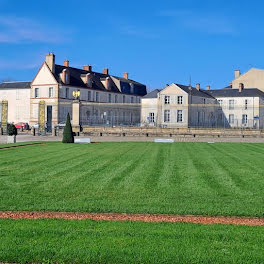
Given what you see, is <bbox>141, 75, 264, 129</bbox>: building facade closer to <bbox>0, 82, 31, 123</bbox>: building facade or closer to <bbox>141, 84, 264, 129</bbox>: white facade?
<bbox>141, 84, 264, 129</bbox>: white facade

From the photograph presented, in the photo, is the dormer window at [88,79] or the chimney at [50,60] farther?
the dormer window at [88,79]

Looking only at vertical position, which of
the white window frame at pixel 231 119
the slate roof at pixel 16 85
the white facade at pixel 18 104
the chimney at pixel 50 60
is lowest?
the white window frame at pixel 231 119

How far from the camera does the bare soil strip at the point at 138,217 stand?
23.2ft

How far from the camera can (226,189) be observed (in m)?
9.71

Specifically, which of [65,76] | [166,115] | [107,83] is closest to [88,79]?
[107,83]

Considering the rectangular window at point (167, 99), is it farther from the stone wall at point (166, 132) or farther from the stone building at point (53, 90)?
the stone wall at point (166, 132)

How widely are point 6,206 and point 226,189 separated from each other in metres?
5.08

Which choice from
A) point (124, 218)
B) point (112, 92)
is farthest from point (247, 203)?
point (112, 92)

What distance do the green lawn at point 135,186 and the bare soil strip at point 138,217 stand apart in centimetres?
24

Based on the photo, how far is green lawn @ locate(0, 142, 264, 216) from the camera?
8.03m

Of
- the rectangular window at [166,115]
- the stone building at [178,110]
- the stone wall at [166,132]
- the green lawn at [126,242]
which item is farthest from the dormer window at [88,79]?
the green lawn at [126,242]

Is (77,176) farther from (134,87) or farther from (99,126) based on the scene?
(134,87)

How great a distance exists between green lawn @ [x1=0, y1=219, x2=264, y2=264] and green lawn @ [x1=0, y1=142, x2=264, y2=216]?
121 cm

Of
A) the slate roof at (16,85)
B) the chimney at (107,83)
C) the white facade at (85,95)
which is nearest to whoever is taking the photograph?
the white facade at (85,95)
